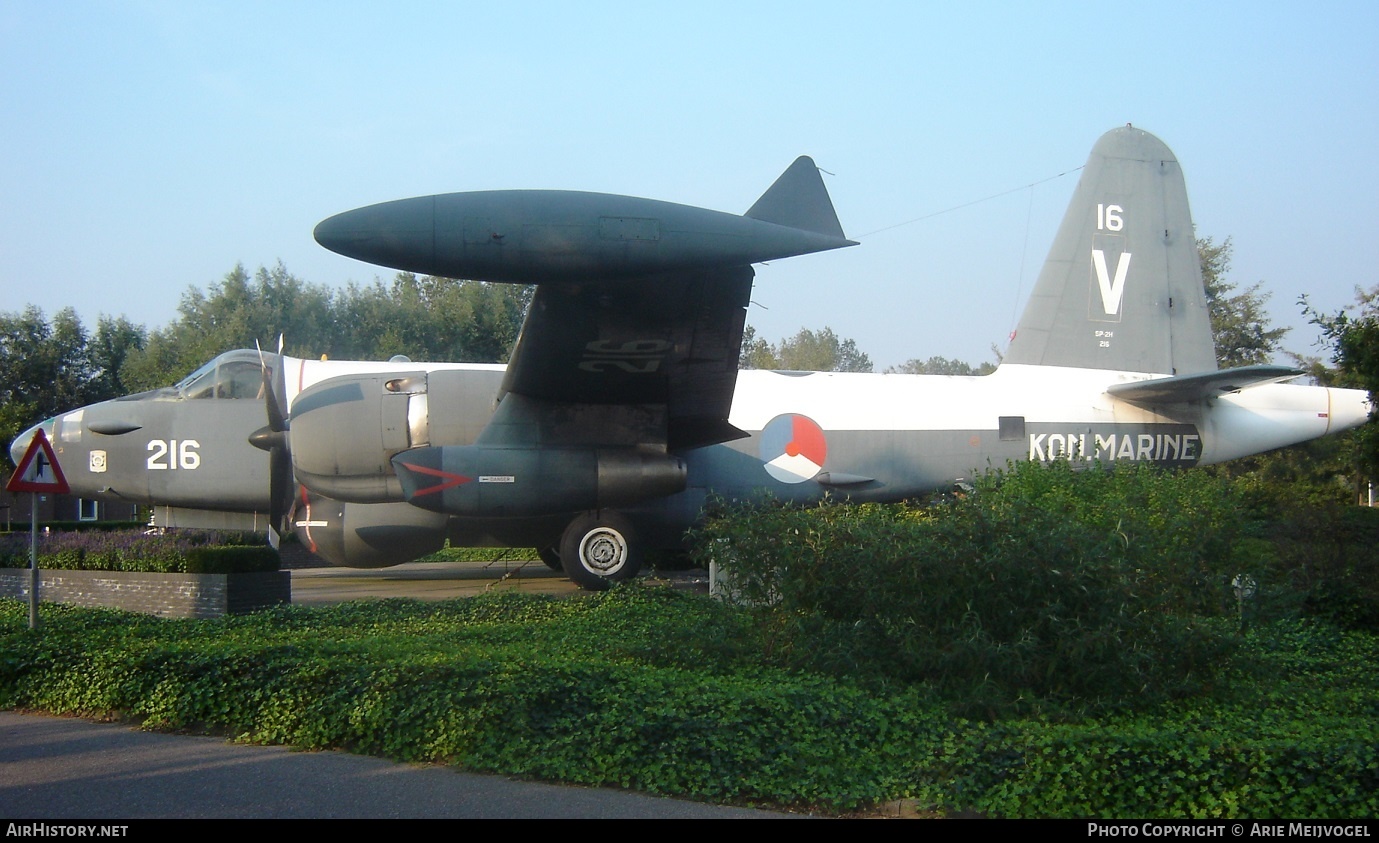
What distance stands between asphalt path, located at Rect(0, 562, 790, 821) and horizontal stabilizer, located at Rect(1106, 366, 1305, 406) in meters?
12.4

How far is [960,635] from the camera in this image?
276 inches

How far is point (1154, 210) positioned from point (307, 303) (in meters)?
31.3

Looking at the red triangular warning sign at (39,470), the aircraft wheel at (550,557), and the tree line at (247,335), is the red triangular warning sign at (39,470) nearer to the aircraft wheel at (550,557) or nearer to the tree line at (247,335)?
the aircraft wheel at (550,557)

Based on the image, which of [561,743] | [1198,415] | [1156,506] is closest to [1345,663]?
[1156,506]

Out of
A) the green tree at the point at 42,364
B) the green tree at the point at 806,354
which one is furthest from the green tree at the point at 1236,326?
the green tree at the point at 42,364

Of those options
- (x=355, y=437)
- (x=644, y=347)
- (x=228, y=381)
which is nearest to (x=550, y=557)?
(x=355, y=437)

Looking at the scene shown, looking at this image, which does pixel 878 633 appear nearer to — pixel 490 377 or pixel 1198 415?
pixel 490 377

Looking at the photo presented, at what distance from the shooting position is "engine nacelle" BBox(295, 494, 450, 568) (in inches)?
577

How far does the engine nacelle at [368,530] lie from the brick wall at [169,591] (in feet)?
6.22

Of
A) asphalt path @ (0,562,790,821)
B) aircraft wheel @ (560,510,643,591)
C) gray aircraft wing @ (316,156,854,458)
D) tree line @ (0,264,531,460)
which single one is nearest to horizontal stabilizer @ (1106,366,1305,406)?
gray aircraft wing @ (316,156,854,458)

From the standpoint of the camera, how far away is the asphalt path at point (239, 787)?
5312 millimetres

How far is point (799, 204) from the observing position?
955cm

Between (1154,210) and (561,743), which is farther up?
(1154,210)

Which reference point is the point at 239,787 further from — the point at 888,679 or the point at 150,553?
the point at 150,553
